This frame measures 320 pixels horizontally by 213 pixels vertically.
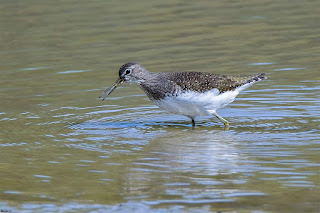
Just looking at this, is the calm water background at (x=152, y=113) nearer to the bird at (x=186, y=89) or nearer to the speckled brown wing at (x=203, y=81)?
the bird at (x=186, y=89)

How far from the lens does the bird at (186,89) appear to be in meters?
12.5

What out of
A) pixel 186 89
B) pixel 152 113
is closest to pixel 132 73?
pixel 186 89

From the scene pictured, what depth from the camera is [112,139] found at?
12086 mm

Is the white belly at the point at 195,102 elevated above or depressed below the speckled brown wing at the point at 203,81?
below

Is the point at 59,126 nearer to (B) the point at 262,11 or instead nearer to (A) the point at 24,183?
(A) the point at 24,183

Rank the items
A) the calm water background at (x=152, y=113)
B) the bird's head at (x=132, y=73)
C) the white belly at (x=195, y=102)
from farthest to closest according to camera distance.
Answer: the bird's head at (x=132, y=73) < the white belly at (x=195, y=102) < the calm water background at (x=152, y=113)

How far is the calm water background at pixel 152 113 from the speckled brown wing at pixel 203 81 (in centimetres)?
72

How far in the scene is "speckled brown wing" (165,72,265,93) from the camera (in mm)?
12512

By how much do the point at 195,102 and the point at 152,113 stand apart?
1.86m

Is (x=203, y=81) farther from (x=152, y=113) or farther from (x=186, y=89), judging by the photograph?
(x=152, y=113)

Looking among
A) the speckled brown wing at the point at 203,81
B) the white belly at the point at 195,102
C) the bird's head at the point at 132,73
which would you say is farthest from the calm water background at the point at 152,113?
the bird's head at the point at 132,73

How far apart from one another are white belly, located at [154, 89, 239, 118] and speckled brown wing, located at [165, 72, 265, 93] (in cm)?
10

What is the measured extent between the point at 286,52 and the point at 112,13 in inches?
299

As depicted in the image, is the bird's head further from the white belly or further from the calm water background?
the calm water background
